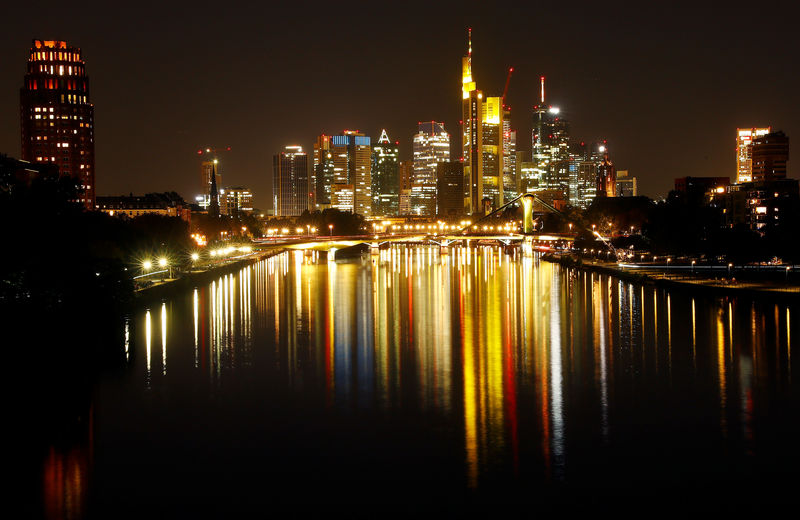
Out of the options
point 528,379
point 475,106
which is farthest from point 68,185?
point 475,106

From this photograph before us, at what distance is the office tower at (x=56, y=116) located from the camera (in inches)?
3255

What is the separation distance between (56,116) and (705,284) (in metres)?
69.6

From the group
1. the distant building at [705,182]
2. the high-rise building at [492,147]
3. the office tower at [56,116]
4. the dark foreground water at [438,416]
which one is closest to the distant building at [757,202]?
the distant building at [705,182]

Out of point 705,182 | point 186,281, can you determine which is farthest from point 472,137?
point 186,281

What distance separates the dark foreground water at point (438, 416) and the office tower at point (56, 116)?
65803mm

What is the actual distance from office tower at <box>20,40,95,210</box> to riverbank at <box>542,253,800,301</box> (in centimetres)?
5862

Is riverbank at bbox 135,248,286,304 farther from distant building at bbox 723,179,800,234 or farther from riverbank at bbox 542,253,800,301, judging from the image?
distant building at bbox 723,179,800,234

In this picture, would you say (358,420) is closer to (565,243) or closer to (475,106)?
(565,243)

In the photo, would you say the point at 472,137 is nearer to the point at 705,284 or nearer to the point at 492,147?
the point at 492,147

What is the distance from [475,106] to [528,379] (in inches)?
5550

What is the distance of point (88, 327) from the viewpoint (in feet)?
67.9

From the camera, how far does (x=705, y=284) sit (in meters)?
31.9

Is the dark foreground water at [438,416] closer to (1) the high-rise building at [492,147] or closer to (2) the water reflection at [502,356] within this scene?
(2) the water reflection at [502,356]

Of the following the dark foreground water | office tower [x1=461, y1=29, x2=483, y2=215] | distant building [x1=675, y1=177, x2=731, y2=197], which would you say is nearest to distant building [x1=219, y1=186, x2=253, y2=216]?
office tower [x1=461, y1=29, x2=483, y2=215]
